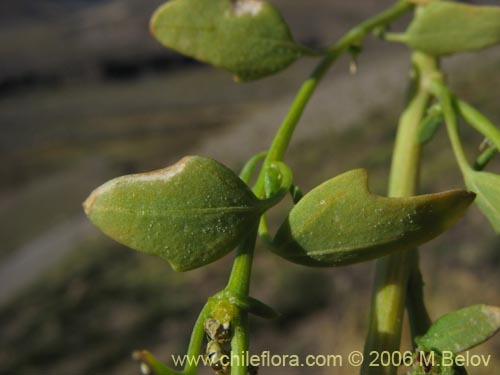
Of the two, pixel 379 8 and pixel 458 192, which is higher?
pixel 458 192

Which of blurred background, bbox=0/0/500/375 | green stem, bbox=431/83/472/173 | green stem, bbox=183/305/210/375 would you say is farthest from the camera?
blurred background, bbox=0/0/500/375

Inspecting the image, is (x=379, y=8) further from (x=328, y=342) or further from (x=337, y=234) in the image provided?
(x=337, y=234)

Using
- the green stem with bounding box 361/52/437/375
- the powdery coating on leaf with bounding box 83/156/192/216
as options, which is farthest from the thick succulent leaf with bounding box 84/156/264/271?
the green stem with bounding box 361/52/437/375

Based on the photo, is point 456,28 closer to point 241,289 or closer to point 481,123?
point 481,123

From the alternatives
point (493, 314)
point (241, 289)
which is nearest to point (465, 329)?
point (493, 314)

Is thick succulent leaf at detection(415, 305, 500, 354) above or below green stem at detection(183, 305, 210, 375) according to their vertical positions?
below

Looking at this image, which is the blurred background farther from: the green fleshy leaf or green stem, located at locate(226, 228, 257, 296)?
green stem, located at locate(226, 228, 257, 296)

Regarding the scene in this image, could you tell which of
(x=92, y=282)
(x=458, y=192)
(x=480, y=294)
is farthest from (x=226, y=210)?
(x=92, y=282)
